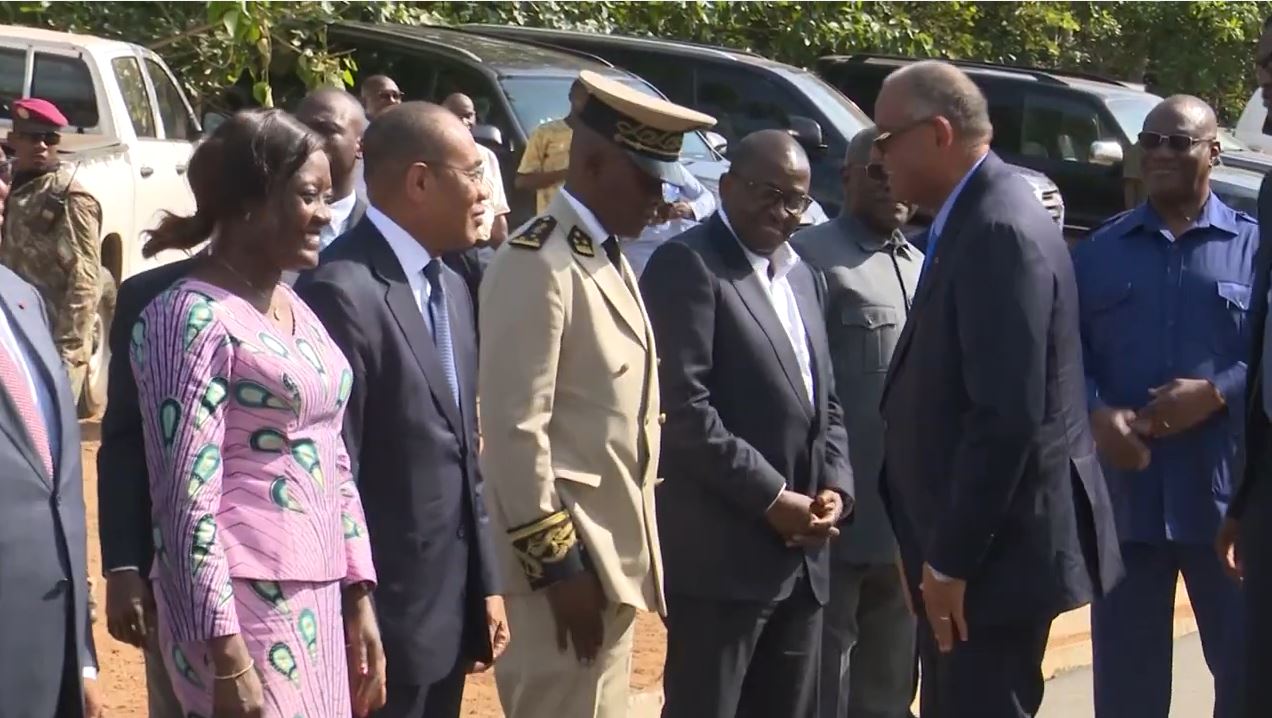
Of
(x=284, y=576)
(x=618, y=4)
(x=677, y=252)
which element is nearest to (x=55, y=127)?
(x=677, y=252)

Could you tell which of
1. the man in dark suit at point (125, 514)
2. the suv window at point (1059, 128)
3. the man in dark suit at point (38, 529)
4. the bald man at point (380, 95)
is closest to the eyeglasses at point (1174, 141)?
the man in dark suit at point (125, 514)

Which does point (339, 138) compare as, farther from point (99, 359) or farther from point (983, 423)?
point (99, 359)

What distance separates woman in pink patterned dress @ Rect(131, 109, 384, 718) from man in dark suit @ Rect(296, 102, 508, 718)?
0.29 meters

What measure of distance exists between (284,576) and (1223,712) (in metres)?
3.08

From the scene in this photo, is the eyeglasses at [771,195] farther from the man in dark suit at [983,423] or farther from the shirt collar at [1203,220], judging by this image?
the shirt collar at [1203,220]

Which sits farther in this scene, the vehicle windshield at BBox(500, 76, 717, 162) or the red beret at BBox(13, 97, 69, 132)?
the vehicle windshield at BBox(500, 76, 717, 162)

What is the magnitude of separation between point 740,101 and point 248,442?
11570 millimetres

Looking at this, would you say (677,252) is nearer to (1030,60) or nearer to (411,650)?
(411,650)

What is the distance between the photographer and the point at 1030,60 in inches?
877

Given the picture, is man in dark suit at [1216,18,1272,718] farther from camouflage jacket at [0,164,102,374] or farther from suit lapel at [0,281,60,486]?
camouflage jacket at [0,164,102,374]

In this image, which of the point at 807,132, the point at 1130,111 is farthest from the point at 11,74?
the point at 1130,111

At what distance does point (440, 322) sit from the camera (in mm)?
4121

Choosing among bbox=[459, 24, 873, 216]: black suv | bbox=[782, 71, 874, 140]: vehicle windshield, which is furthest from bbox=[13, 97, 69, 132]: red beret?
bbox=[782, 71, 874, 140]: vehicle windshield

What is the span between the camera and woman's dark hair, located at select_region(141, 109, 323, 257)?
3432mm
